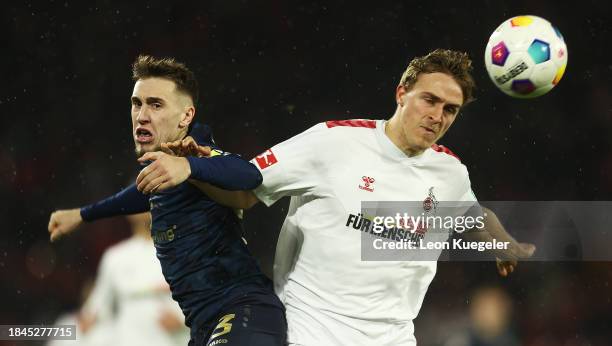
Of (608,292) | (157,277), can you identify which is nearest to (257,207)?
(157,277)

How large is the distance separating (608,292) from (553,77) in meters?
3.33

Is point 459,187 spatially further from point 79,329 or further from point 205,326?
point 79,329

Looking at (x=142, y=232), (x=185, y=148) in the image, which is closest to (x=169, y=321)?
(x=142, y=232)

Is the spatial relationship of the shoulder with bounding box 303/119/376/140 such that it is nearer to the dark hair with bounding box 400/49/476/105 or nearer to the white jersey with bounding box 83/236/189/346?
the dark hair with bounding box 400/49/476/105

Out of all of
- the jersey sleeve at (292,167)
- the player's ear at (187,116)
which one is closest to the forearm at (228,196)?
the jersey sleeve at (292,167)

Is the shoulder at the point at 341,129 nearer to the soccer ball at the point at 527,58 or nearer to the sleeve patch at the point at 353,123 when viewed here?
the sleeve patch at the point at 353,123

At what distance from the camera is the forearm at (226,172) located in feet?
8.51

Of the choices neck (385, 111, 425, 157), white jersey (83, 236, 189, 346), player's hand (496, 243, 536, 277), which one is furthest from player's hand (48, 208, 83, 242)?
white jersey (83, 236, 189, 346)

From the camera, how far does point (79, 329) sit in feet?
19.5

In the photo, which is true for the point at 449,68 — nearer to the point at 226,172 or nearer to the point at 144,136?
the point at 226,172

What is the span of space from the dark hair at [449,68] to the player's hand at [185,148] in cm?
93

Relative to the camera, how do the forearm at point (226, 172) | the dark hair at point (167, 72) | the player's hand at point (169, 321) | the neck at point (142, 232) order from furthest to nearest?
the neck at point (142, 232) → the player's hand at point (169, 321) → the dark hair at point (167, 72) → the forearm at point (226, 172)

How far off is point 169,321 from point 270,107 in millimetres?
1877

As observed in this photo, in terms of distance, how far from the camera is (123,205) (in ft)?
11.2
